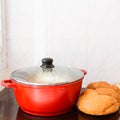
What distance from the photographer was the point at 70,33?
39.7 inches

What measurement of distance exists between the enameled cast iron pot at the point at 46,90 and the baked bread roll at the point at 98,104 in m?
0.04

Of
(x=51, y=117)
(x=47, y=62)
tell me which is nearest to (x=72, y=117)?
(x=51, y=117)

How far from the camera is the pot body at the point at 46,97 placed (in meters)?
0.66

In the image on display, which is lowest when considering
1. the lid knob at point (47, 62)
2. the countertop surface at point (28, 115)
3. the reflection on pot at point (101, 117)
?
the countertop surface at point (28, 115)

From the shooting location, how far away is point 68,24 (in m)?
1.00

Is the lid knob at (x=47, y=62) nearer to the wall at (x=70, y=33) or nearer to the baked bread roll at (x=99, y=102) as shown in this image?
the baked bread roll at (x=99, y=102)

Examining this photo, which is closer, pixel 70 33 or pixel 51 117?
pixel 51 117

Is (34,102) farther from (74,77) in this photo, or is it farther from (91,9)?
(91,9)

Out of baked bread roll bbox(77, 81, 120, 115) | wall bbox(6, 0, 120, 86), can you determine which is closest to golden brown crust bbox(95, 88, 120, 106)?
baked bread roll bbox(77, 81, 120, 115)

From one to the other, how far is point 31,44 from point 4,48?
0.13 metres

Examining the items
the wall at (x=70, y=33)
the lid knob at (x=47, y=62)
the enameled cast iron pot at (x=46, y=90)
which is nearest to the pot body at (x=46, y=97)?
Result: the enameled cast iron pot at (x=46, y=90)

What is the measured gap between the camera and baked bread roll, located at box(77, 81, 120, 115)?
67cm

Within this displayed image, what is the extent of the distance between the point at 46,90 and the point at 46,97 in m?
0.02

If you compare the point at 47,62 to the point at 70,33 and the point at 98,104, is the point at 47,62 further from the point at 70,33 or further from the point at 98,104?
the point at 70,33
